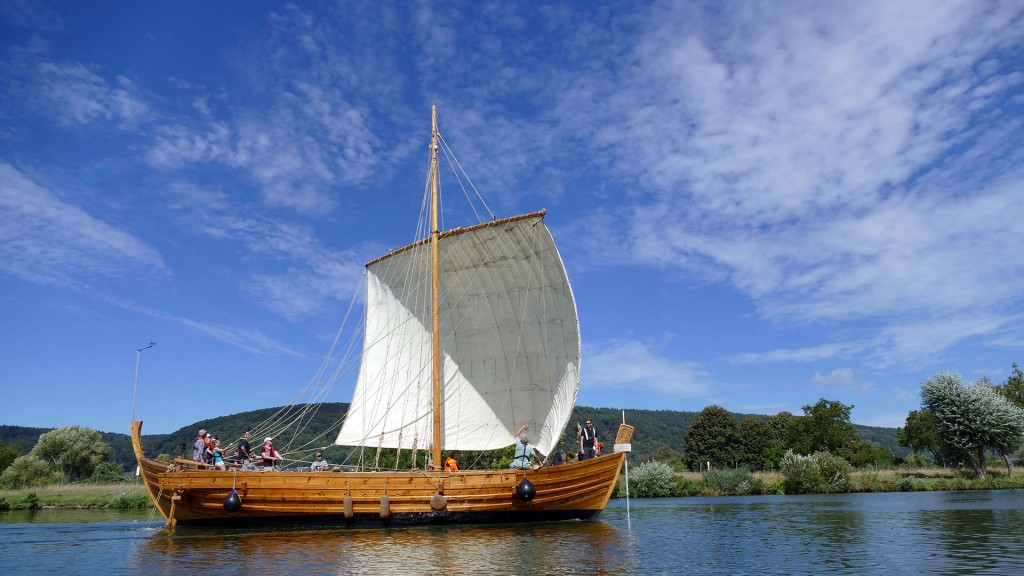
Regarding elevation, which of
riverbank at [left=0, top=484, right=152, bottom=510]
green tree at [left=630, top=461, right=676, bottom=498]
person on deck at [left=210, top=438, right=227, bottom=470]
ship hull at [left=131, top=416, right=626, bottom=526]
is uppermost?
person on deck at [left=210, top=438, right=227, bottom=470]

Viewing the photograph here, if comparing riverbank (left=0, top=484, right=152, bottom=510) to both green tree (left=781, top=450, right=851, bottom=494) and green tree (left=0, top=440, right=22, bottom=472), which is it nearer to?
green tree (left=0, top=440, right=22, bottom=472)

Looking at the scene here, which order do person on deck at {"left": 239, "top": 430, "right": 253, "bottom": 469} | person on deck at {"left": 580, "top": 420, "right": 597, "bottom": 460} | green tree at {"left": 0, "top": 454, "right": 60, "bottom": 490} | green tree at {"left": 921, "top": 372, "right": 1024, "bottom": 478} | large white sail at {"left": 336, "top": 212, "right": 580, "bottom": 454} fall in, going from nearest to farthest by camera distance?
1. person on deck at {"left": 239, "top": 430, "right": 253, "bottom": 469}
2. person on deck at {"left": 580, "top": 420, "right": 597, "bottom": 460}
3. large white sail at {"left": 336, "top": 212, "right": 580, "bottom": 454}
4. green tree at {"left": 921, "top": 372, "right": 1024, "bottom": 478}
5. green tree at {"left": 0, "top": 454, "right": 60, "bottom": 490}

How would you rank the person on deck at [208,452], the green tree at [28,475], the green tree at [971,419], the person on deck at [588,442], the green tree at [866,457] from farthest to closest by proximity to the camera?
the green tree at [866,457]
the green tree at [28,475]
the green tree at [971,419]
the person on deck at [588,442]
the person on deck at [208,452]

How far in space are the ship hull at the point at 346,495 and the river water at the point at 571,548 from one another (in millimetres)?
474

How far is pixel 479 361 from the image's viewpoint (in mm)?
28234

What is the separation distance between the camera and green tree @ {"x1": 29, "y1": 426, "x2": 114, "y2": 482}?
67688mm

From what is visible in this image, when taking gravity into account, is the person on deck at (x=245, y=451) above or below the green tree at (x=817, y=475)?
above

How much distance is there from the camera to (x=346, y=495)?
21.4 meters

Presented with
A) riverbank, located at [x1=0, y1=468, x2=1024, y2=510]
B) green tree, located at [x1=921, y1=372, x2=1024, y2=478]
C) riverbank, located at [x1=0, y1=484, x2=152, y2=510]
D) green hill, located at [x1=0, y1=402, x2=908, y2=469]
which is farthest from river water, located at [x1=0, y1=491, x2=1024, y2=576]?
green hill, located at [x1=0, y1=402, x2=908, y2=469]

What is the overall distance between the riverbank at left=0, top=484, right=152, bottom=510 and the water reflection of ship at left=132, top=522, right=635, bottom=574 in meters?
24.6

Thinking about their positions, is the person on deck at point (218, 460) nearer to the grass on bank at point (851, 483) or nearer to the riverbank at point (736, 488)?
the riverbank at point (736, 488)

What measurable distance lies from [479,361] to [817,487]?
93.5ft

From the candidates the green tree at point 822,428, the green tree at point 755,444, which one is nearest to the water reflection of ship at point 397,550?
the green tree at point 822,428

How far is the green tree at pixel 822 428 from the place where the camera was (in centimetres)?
6562
